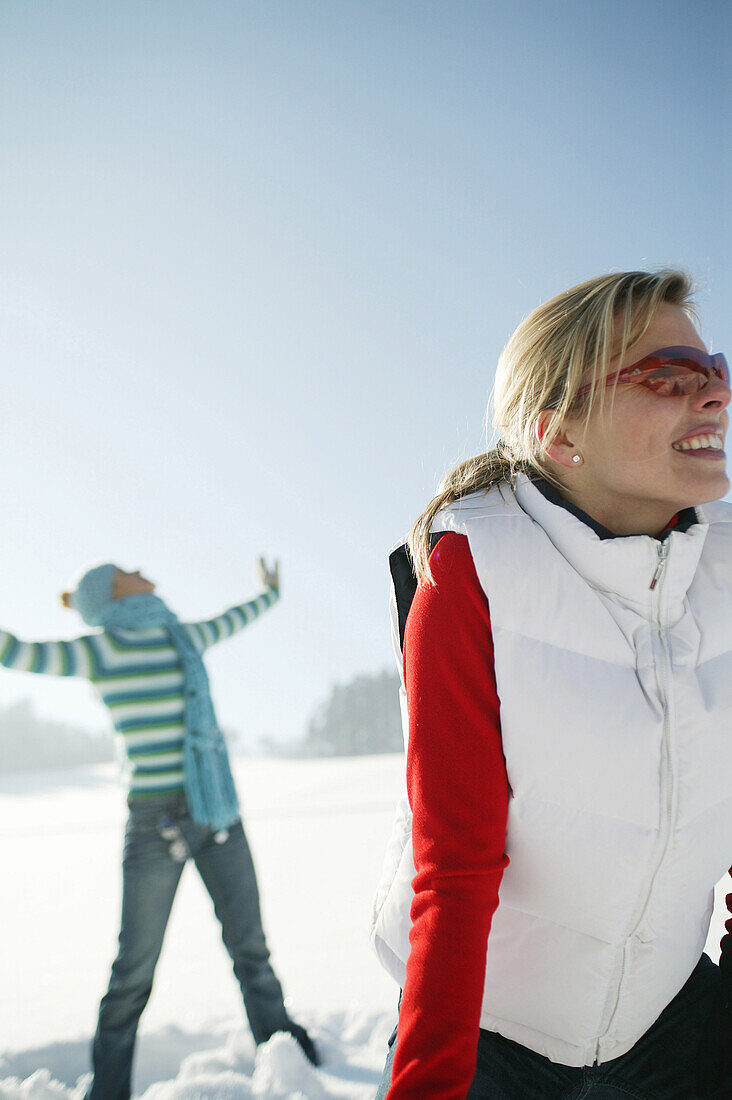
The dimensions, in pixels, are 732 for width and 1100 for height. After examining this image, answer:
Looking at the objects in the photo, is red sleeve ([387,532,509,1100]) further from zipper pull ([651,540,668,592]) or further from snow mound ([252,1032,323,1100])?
snow mound ([252,1032,323,1100])

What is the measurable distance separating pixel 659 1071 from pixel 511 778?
60 cm

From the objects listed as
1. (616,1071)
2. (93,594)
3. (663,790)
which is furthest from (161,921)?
(663,790)

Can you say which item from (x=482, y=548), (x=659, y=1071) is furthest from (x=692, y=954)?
(x=482, y=548)

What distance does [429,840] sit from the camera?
1.15m

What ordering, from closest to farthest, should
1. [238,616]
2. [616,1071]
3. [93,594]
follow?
[616,1071] < [93,594] < [238,616]

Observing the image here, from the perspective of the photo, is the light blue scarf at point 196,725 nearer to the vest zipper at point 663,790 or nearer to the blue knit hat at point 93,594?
the blue knit hat at point 93,594

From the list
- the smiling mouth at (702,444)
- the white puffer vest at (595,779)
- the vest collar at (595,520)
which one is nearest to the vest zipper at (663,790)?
the white puffer vest at (595,779)

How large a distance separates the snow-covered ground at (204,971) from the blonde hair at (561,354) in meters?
2.39

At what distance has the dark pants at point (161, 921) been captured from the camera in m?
2.83

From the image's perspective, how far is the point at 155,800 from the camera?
308 centimetres

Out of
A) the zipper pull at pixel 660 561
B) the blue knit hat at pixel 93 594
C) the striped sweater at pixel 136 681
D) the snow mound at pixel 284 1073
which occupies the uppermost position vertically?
the zipper pull at pixel 660 561

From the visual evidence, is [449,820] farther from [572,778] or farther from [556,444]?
[556,444]

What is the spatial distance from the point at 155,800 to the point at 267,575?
5.34ft

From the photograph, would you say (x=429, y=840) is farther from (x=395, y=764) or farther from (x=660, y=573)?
(x=395, y=764)
